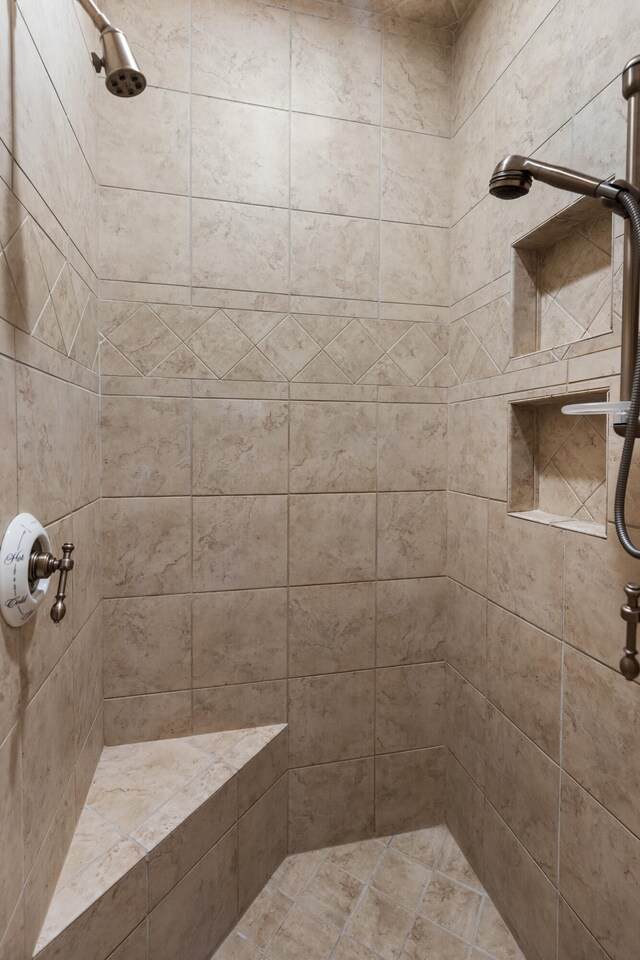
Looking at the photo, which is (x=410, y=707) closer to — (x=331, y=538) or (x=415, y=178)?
(x=331, y=538)

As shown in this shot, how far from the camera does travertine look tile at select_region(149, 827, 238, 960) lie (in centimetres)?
113

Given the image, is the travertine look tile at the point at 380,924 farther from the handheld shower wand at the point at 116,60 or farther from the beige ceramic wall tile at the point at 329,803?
the handheld shower wand at the point at 116,60

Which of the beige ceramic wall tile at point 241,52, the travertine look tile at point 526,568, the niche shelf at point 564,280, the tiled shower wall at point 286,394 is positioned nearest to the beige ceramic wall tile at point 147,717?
the tiled shower wall at point 286,394

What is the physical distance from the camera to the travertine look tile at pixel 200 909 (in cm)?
113

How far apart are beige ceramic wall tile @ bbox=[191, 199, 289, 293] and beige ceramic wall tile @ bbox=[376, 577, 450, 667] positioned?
1.10 metres

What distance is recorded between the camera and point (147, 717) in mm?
1494

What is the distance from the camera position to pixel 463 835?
1585 millimetres

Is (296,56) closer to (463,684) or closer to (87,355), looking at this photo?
(87,355)

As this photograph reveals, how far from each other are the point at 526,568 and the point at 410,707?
0.74 m

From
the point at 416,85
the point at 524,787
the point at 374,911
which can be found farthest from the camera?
the point at 416,85

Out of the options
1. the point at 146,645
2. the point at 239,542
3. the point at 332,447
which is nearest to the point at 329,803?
the point at 146,645

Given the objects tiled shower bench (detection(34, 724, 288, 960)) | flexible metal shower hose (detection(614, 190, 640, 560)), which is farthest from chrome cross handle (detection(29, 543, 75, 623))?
flexible metal shower hose (detection(614, 190, 640, 560))

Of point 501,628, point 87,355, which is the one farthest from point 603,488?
point 87,355

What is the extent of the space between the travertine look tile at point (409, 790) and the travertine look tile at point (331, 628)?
1.24 ft
